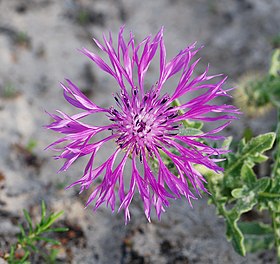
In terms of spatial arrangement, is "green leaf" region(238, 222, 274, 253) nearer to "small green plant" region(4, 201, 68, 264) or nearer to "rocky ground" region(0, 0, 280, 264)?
"rocky ground" region(0, 0, 280, 264)

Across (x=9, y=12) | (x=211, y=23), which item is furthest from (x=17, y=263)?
(x=211, y=23)

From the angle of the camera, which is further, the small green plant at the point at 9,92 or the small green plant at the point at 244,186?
the small green plant at the point at 9,92

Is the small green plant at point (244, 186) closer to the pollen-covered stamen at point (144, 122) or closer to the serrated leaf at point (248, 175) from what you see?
the serrated leaf at point (248, 175)

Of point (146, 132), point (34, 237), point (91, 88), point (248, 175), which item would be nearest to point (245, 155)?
point (248, 175)

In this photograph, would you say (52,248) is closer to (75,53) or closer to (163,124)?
(163,124)

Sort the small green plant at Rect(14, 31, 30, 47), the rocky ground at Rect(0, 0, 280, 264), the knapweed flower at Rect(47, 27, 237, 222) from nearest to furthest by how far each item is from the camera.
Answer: the knapweed flower at Rect(47, 27, 237, 222) < the rocky ground at Rect(0, 0, 280, 264) < the small green plant at Rect(14, 31, 30, 47)

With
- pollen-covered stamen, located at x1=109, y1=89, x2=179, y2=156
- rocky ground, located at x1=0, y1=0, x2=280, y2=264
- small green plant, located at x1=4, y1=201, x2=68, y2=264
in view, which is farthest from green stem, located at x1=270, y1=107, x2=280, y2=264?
small green plant, located at x1=4, y1=201, x2=68, y2=264

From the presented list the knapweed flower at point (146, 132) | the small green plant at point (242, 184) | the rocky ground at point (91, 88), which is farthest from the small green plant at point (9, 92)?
the small green plant at point (242, 184)

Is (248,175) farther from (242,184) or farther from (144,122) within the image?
(144,122)
